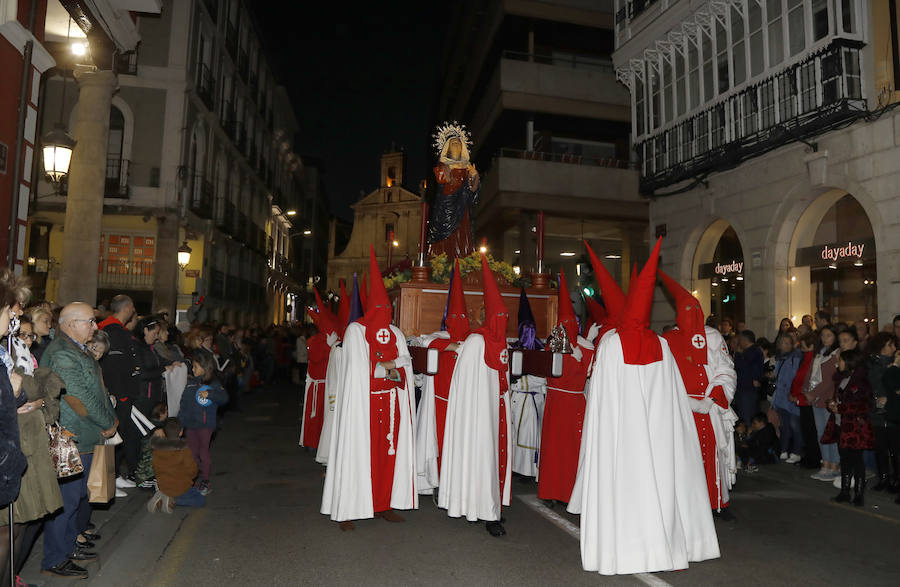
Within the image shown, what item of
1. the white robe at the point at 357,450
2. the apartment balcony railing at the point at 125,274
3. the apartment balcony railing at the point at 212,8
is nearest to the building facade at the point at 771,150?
the white robe at the point at 357,450

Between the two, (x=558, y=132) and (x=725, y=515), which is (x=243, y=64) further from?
(x=725, y=515)

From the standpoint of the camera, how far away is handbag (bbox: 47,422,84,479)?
4.39 m

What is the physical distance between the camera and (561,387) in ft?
23.4

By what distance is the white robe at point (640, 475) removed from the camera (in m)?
4.77

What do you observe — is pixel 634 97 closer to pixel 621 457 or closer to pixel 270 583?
pixel 621 457

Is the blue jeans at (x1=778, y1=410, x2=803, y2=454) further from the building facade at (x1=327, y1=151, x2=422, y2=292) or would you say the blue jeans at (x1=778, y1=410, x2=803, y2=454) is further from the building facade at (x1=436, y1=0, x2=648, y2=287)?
the building facade at (x1=327, y1=151, x2=422, y2=292)

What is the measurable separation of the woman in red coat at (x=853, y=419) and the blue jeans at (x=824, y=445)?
3.95 feet

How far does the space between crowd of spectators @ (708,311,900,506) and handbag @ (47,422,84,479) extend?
7.55 m

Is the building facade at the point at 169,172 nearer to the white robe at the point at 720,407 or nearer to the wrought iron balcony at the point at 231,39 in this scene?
the wrought iron balcony at the point at 231,39

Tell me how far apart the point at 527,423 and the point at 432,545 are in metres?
2.91

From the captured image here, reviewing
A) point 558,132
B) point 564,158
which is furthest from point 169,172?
point 558,132

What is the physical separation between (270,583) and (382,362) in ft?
7.57

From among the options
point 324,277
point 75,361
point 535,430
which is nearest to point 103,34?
point 75,361

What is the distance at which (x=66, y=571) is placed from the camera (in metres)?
4.77
